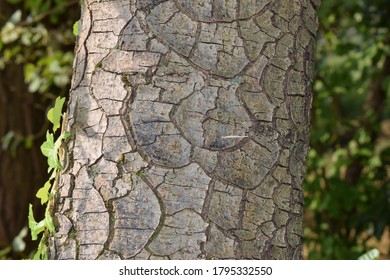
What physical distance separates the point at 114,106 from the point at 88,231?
19 centimetres

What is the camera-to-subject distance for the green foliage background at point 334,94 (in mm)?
2984

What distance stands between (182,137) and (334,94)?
2.34m

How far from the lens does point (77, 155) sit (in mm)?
1055

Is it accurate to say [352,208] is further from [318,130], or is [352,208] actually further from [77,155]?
[77,155]

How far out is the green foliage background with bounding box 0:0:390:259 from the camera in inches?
117

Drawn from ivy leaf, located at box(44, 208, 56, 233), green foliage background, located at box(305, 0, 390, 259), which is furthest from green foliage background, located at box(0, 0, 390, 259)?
ivy leaf, located at box(44, 208, 56, 233)

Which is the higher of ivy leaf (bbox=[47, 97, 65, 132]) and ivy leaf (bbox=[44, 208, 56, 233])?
ivy leaf (bbox=[47, 97, 65, 132])

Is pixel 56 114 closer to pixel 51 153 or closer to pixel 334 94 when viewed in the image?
pixel 51 153

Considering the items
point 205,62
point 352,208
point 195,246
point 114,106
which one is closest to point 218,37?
point 205,62

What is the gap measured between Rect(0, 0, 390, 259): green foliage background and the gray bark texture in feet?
6.18

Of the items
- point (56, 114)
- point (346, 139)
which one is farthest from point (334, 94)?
point (56, 114)

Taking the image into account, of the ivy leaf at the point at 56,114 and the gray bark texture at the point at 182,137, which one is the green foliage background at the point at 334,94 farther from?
the gray bark texture at the point at 182,137

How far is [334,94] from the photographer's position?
323 centimetres

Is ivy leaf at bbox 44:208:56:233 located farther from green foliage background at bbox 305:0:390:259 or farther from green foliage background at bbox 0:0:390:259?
green foliage background at bbox 305:0:390:259
